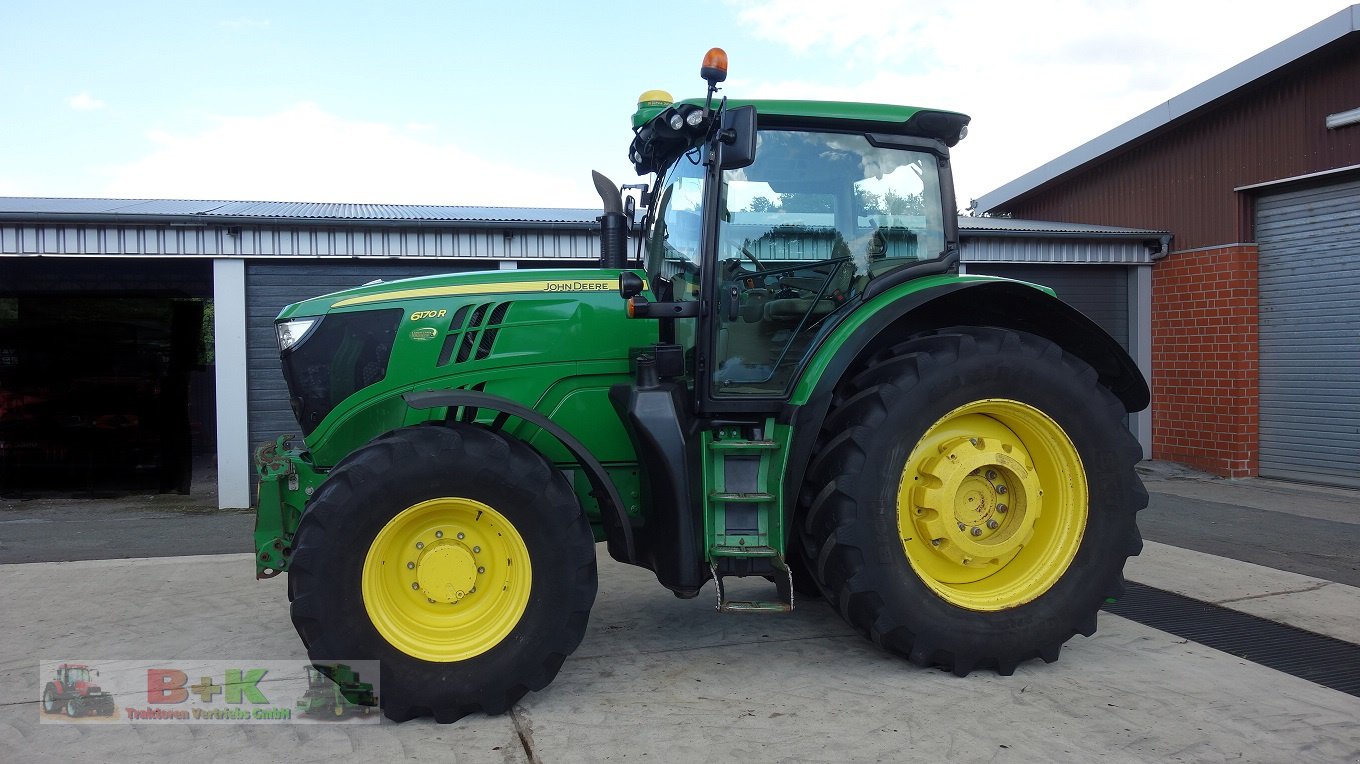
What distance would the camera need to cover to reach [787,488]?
12.4 ft

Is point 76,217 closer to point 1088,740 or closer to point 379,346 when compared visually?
point 379,346

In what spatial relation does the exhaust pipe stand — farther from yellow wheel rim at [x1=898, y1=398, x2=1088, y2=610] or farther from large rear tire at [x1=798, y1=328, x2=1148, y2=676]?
yellow wheel rim at [x1=898, y1=398, x2=1088, y2=610]

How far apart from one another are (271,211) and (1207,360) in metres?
10.7

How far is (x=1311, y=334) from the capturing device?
32.5 ft

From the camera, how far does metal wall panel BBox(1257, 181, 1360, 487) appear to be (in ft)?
31.2

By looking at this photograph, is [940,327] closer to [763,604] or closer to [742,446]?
[742,446]

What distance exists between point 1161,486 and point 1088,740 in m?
7.72

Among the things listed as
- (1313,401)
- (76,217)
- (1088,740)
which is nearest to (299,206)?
(76,217)

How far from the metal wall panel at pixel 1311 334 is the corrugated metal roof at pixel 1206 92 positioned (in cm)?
133

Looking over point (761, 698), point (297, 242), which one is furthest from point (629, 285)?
point (297, 242)

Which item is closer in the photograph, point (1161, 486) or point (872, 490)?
point (872, 490)

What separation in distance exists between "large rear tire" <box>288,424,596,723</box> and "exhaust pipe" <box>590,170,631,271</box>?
4.78ft

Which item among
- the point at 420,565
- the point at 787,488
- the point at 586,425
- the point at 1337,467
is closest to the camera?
the point at 420,565

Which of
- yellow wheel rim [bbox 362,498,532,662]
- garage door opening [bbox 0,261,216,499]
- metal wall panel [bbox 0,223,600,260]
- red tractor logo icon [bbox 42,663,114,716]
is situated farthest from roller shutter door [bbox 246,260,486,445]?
yellow wheel rim [bbox 362,498,532,662]
